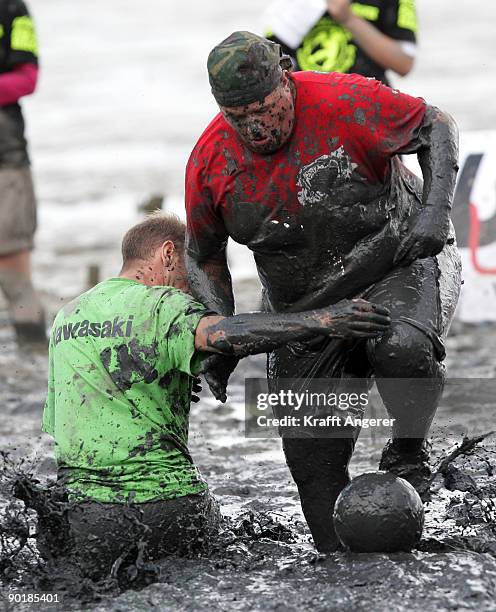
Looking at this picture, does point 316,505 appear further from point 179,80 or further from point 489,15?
point 489,15

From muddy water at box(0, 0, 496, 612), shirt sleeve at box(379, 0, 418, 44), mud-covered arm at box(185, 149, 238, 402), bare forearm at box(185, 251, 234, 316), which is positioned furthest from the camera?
shirt sleeve at box(379, 0, 418, 44)

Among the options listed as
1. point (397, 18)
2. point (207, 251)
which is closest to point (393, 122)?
point (207, 251)

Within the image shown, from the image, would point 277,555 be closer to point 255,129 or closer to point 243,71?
point 255,129

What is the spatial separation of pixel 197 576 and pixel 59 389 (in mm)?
817

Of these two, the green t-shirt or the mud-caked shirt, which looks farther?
the mud-caked shirt

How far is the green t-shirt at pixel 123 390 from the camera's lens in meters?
4.46

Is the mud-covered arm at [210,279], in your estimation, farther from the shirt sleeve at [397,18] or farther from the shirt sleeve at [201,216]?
the shirt sleeve at [397,18]

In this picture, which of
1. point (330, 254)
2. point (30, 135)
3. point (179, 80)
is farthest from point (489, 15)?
point (330, 254)

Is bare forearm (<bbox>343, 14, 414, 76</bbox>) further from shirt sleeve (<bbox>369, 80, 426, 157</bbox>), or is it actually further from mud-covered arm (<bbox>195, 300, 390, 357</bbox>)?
mud-covered arm (<bbox>195, 300, 390, 357</bbox>)

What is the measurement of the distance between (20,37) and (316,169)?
4.51 metres

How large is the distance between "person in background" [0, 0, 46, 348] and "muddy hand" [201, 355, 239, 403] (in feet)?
14.5

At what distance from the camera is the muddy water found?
4184 millimetres

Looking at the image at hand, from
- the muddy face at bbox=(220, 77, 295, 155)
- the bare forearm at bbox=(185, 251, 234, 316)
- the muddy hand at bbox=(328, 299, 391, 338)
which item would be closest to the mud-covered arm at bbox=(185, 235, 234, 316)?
the bare forearm at bbox=(185, 251, 234, 316)

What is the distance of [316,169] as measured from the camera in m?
4.51
